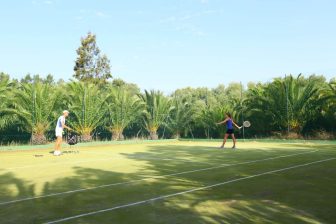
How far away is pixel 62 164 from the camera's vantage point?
11.5 metres

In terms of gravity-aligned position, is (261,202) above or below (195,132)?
below

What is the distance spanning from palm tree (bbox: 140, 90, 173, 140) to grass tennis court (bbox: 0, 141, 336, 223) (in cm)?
1657

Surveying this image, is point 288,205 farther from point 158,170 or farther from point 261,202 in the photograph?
point 158,170

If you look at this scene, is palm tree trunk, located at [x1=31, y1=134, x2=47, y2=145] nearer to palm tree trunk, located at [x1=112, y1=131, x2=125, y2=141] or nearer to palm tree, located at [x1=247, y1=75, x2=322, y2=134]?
palm tree trunk, located at [x1=112, y1=131, x2=125, y2=141]

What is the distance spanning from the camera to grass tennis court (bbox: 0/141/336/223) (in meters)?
5.17

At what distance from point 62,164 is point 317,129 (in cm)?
1630

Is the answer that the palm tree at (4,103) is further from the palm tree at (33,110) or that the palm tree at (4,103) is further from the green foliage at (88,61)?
the green foliage at (88,61)

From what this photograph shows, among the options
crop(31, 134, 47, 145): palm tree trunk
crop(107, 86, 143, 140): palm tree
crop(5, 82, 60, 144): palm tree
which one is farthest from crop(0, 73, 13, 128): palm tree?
crop(107, 86, 143, 140): palm tree

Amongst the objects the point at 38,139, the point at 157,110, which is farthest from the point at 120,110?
the point at 38,139

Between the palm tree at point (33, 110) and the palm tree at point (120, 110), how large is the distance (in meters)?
4.72

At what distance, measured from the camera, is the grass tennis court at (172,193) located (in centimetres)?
517

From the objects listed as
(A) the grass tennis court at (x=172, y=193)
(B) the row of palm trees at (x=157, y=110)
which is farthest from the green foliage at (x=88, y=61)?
(A) the grass tennis court at (x=172, y=193)

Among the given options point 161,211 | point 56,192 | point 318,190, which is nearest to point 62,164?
point 56,192

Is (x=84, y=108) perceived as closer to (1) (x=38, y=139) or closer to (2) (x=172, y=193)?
(1) (x=38, y=139)
